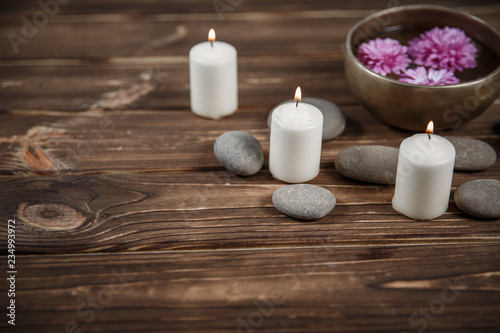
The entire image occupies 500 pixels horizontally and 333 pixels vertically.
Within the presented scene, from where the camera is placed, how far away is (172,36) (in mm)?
1280

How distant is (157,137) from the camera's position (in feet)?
3.22

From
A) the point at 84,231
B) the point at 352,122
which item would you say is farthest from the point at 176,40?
the point at 84,231

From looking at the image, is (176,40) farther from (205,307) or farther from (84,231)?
(205,307)

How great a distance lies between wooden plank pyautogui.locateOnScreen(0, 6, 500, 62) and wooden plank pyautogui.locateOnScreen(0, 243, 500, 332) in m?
0.59

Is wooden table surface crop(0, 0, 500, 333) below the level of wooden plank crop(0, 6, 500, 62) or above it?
below

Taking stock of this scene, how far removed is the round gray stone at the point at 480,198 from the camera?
0.79 meters

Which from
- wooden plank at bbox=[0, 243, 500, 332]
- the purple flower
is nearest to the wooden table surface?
wooden plank at bbox=[0, 243, 500, 332]

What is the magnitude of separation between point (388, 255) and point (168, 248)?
0.96 feet

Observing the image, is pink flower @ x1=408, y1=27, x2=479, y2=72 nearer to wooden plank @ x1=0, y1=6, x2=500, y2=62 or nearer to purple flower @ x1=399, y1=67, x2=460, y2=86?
purple flower @ x1=399, y1=67, x2=460, y2=86

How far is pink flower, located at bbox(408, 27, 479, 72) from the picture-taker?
96cm

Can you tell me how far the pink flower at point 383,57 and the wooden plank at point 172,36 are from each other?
0.81ft

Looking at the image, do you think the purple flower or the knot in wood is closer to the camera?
the knot in wood

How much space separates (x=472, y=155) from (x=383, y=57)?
0.22 meters

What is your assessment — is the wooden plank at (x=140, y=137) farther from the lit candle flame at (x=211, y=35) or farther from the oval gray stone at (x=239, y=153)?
the lit candle flame at (x=211, y=35)
